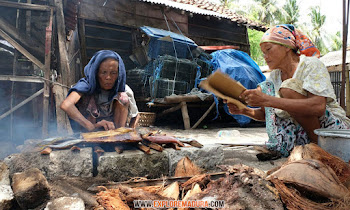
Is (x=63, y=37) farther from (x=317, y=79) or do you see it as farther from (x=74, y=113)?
(x=317, y=79)

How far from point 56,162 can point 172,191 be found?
98 centimetres

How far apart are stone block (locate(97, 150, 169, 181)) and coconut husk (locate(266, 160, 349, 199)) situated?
1.00 meters

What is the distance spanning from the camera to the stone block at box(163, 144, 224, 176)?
2197 mm

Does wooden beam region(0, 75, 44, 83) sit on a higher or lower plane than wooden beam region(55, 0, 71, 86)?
lower

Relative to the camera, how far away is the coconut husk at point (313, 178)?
55.3 inches

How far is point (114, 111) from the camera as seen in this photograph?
311 cm

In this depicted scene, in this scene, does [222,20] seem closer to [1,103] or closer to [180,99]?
[180,99]

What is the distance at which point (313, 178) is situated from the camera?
1.44 meters

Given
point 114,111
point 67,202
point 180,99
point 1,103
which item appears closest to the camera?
point 67,202

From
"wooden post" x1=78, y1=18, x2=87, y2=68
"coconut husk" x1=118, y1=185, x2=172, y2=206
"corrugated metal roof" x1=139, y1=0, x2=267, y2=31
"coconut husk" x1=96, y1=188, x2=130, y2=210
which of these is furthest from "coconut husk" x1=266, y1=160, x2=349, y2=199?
"corrugated metal roof" x1=139, y1=0, x2=267, y2=31

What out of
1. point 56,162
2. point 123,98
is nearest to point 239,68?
point 123,98

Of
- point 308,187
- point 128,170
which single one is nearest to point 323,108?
point 308,187

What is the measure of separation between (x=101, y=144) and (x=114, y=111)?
3.37 feet

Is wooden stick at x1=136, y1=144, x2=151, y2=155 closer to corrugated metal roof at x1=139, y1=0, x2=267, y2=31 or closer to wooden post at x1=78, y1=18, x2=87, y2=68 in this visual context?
wooden post at x1=78, y1=18, x2=87, y2=68
